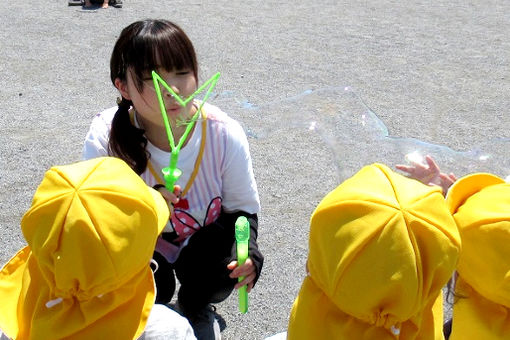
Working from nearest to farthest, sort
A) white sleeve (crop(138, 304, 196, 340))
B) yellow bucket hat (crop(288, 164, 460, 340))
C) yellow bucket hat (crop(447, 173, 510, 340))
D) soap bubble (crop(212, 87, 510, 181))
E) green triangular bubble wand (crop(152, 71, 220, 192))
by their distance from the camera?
yellow bucket hat (crop(288, 164, 460, 340)) < yellow bucket hat (crop(447, 173, 510, 340)) < white sleeve (crop(138, 304, 196, 340)) < green triangular bubble wand (crop(152, 71, 220, 192)) < soap bubble (crop(212, 87, 510, 181))

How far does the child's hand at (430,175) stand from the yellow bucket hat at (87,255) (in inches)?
32.1

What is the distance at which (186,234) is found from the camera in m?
1.99

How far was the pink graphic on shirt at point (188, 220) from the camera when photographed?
6.35 feet

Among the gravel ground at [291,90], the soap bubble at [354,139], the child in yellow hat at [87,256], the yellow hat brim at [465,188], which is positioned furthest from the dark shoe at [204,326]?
the yellow hat brim at [465,188]

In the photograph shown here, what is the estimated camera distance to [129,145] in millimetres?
1821

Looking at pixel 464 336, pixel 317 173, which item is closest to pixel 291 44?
pixel 317 173

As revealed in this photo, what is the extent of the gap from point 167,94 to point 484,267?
0.93 metres

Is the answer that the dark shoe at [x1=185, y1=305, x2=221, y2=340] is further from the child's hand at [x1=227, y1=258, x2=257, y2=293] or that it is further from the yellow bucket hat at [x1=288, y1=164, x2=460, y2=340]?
the yellow bucket hat at [x1=288, y1=164, x2=460, y2=340]

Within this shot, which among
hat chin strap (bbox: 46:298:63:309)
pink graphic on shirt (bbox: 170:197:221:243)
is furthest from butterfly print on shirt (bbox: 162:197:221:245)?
hat chin strap (bbox: 46:298:63:309)

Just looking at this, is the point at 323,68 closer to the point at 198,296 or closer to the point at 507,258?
the point at 198,296

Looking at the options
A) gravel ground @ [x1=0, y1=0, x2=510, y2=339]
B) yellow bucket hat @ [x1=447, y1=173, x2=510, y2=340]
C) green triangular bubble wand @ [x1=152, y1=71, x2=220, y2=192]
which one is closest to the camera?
yellow bucket hat @ [x1=447, y1=173, x2=510, y2=340]

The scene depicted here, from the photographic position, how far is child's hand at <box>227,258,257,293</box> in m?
1.68

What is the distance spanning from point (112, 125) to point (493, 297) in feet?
3.79

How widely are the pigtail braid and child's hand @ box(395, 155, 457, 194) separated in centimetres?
74
